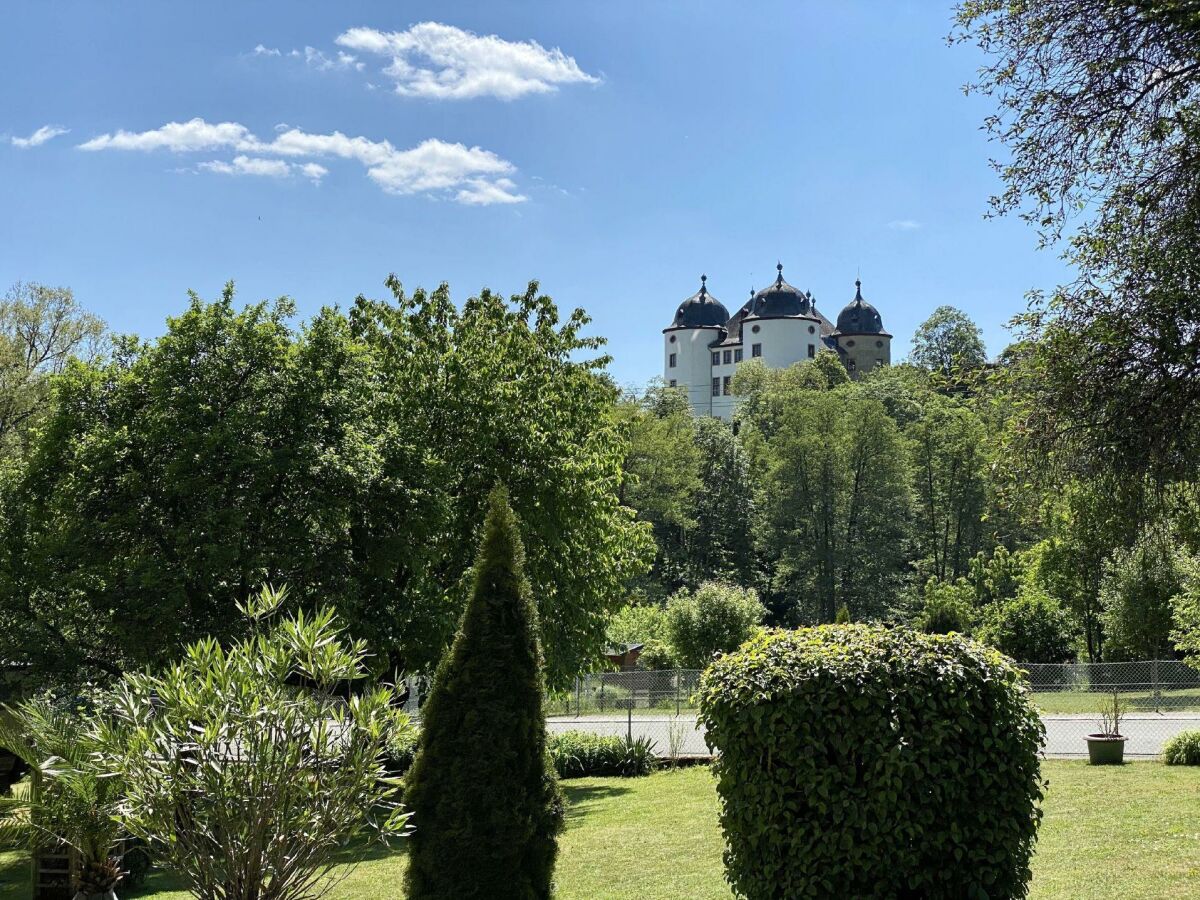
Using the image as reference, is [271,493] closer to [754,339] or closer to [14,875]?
[14,875]

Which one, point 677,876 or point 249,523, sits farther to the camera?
point 249,523

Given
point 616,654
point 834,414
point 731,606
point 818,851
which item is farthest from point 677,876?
point 834,414

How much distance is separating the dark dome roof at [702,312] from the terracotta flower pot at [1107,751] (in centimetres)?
9630

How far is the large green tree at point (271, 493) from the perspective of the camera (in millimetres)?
16172

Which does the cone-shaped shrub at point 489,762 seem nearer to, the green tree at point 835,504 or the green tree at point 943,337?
the green tree at point 835,504

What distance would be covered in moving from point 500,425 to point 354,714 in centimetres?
1396

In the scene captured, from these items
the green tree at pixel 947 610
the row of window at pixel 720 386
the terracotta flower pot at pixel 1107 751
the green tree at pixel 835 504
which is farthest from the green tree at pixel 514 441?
the row of window at pixel 720 386

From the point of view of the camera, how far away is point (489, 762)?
8742 mm

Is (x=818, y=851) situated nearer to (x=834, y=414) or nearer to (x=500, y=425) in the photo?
(x=500, y=425)

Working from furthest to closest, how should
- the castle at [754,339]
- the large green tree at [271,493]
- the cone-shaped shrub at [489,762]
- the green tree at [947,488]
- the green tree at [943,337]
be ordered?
the castle at [754,339] < the green tree at [943,337] < the green tree at [947,488] < the large green tree at [271,493] < the cone-shaped shrub at [489,762]

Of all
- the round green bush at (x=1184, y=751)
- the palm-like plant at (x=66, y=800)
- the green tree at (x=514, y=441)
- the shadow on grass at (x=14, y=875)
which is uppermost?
the green tree at (x=514, y=441)

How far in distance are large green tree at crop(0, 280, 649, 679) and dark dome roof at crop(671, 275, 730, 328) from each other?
9335cm

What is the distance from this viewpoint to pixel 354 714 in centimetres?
726

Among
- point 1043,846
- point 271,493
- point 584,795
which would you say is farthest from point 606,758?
point 1043,846
